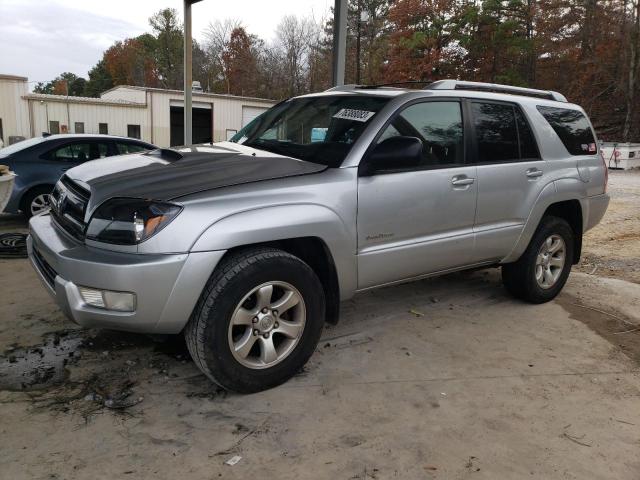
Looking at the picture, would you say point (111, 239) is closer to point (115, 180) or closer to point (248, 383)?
point (115, 180)

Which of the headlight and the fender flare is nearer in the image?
the headlight

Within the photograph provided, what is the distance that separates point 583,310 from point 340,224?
9.48ft

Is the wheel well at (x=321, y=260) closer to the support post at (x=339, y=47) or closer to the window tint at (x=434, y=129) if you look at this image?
Result: the window tint at (x=434, y=129)

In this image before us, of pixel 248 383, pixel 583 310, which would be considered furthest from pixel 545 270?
pixel 248 383

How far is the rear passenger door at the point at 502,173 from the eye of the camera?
4.08 metres

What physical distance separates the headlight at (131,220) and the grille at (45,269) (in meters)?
0.38

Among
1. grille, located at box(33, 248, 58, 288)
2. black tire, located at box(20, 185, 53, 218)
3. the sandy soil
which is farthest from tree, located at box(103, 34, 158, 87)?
grille, located at box(33, 248, 58, 288)

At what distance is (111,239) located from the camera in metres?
2.78

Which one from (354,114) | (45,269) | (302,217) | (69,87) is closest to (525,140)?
(354,114)

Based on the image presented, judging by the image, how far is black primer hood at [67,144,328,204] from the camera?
114 inches

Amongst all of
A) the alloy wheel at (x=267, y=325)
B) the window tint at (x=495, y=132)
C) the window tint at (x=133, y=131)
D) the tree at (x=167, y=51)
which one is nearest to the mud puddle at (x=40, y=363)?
the alloy wheel at (x=267, y=325)

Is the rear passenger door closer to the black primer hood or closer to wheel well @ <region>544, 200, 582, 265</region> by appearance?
wheel well @ <region>544, 200, 582, 265</region>

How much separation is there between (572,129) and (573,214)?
779 millimetres

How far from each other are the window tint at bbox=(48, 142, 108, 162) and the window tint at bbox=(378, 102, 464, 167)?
20.1 ft
